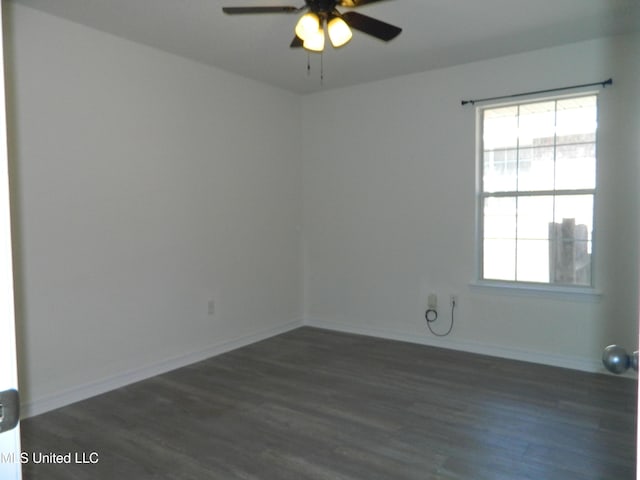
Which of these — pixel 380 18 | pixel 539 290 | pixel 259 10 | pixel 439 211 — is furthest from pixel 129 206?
pixel 539 290

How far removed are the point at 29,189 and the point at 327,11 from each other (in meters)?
2.19

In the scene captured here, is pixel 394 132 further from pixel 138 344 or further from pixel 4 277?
pixel 4 277

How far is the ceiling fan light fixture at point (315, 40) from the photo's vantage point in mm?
2496

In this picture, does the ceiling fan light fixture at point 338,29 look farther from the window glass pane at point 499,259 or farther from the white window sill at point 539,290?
the white window sill at point 539,290

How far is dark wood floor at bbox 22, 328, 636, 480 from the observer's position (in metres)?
2.35

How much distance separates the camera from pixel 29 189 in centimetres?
297

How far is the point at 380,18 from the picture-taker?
3.20m

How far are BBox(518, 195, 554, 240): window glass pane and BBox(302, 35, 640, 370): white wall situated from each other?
0.40 m

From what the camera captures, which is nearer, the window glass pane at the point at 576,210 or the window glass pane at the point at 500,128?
the window glass pane at the point at 576,210

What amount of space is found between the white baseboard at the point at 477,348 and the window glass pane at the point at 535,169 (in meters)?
1.45

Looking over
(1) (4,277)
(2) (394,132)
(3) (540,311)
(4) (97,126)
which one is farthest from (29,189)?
(3) (540,311)

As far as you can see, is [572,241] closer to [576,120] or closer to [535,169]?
[535,169]

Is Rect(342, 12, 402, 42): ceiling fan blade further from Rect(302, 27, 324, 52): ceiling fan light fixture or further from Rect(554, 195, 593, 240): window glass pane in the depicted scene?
Rect(554, 195, 593, 240): window glass pane

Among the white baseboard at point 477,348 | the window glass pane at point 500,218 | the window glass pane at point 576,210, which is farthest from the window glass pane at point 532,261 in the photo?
→ the white baseboard at point 477,348
